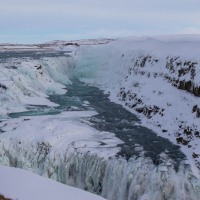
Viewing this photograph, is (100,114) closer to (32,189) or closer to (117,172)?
(117,172)

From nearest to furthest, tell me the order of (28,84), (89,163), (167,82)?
(89,163)
(167,82)
(28,84)

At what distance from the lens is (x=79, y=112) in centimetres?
2919

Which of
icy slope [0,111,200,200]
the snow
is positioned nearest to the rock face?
icy slope [0,111,200,200]

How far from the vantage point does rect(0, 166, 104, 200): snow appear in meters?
11.1

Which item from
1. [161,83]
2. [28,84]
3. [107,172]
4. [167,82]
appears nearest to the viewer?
[107,172]

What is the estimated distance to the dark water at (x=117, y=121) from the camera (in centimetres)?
2044

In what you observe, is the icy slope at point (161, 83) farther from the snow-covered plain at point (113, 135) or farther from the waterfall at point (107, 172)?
the waterfall at point (107, 172)

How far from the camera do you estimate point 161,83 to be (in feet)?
102

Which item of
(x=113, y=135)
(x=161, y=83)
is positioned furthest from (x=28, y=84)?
(x=113, y=135)

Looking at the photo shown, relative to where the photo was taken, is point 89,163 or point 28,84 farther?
point 28,84

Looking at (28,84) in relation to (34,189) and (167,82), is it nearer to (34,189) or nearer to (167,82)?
(167,82)

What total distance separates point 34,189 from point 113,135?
11934 mm

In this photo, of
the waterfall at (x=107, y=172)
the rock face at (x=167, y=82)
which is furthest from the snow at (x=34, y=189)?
the rock face at (x=167, y=82)

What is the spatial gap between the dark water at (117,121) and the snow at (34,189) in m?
7.44
